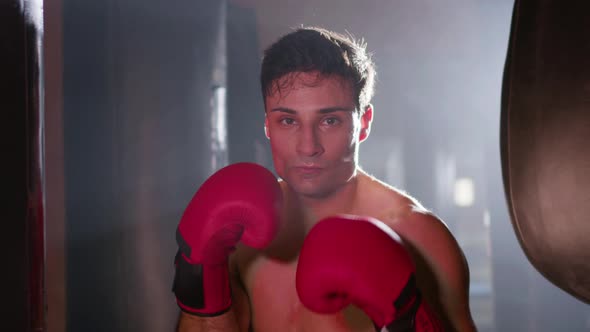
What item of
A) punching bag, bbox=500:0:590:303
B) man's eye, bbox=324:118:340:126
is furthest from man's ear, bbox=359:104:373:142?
punching bag, bbox=500:0:590:303

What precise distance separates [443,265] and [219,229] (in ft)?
1.46

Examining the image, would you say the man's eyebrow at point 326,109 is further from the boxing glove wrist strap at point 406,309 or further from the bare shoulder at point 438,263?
the boxing glove wrist strap at point 406,309

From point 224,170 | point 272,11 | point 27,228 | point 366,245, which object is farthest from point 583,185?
point 272,11

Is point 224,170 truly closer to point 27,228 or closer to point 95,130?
point 27,228

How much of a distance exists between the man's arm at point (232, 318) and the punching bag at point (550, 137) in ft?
1.83

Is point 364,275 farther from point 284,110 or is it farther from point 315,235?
point 284,110

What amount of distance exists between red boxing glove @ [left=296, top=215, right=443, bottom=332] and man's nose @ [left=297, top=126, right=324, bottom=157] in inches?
10.3

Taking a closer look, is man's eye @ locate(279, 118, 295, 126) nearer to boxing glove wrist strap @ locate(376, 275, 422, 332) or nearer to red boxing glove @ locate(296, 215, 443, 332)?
red boxing glove @ locate(296, 215, 443, 332)

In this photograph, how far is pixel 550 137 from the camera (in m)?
0.83

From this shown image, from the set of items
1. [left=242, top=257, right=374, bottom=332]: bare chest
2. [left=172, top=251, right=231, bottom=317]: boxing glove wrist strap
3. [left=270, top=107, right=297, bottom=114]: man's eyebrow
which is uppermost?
[left=270, top=107, right=297, bottom=114]: man's eyebrow

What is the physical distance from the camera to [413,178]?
6.54ft

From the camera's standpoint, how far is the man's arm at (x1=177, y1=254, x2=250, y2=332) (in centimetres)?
105

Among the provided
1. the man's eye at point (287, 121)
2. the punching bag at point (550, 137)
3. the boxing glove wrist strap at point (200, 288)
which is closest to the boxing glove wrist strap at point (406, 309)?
the punching bag at point (550, 137)

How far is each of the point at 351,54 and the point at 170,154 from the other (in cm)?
58
